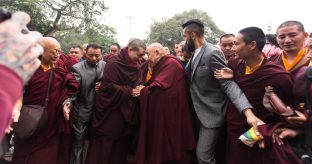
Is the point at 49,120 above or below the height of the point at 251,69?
below

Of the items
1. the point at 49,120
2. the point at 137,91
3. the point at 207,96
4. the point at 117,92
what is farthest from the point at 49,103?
the point at 207,96

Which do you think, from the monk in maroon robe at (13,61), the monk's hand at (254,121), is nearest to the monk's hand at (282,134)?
the monk's hand at (254,121)

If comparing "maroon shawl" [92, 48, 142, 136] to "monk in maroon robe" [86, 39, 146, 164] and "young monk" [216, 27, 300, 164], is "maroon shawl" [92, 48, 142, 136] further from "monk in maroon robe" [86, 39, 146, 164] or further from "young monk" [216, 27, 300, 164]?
"young monk" [216, 27, 300, 164]

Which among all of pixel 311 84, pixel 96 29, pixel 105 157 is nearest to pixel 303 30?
pixel 311 84

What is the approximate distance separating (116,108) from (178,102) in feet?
3.05

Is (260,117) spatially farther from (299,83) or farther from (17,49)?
(17,49)

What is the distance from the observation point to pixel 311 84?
2.09 meters

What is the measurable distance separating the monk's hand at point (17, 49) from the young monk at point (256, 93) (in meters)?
2.08

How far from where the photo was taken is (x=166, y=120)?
136 inches

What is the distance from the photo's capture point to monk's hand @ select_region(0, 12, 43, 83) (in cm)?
90

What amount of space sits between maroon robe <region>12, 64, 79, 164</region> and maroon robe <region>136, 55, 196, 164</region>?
95 cm

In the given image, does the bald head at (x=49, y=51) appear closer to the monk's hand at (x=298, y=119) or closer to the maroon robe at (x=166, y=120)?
the maroon robe at (x=166, y=120)

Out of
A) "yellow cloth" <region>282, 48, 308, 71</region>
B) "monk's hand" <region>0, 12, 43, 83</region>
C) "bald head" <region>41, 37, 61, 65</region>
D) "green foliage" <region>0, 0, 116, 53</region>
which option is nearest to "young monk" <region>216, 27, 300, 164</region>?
"yellow cloth" <region>282, 48, 308, 71</region>

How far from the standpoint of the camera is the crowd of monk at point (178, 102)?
2574mm
